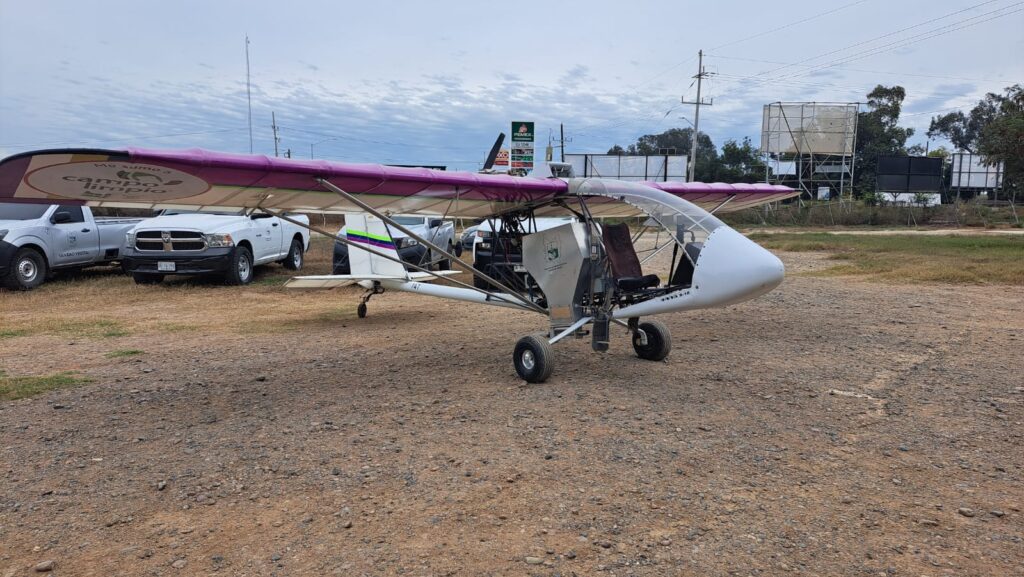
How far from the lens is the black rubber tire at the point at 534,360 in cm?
606

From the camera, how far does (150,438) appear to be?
4723 mm

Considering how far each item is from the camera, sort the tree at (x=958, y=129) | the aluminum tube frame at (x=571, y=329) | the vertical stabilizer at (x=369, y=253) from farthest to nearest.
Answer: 1. the tree at (x=958, y=129)
2. the vertical stabilizer at (x=369, y=253)
3. the aluminum tube frame at (x=571, y=329)

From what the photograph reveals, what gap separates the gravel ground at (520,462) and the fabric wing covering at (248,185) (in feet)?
5.58

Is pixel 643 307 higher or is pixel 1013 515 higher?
pixel 643 307

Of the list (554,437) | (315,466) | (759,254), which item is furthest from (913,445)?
(315,466)

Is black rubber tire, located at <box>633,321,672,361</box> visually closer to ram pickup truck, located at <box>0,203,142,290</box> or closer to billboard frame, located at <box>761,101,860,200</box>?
ram pickup truck, located at <box>0,203,142,290</box>

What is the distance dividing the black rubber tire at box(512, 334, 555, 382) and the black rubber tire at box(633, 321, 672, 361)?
1.37 metres

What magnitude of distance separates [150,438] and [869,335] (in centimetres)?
777

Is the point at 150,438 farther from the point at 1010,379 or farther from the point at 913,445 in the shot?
the point at 1010,379

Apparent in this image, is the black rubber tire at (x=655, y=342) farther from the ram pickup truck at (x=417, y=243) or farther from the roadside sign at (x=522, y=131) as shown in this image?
the roadside sign at (x=522, y=131)

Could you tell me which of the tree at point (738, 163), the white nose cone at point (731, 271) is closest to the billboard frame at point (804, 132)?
the tree at point (738, 163)

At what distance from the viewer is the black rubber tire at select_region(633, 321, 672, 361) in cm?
694

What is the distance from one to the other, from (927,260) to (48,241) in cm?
1972

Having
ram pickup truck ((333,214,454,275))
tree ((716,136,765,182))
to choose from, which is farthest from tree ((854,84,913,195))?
ram pickup truck ((333,214,454,275))
